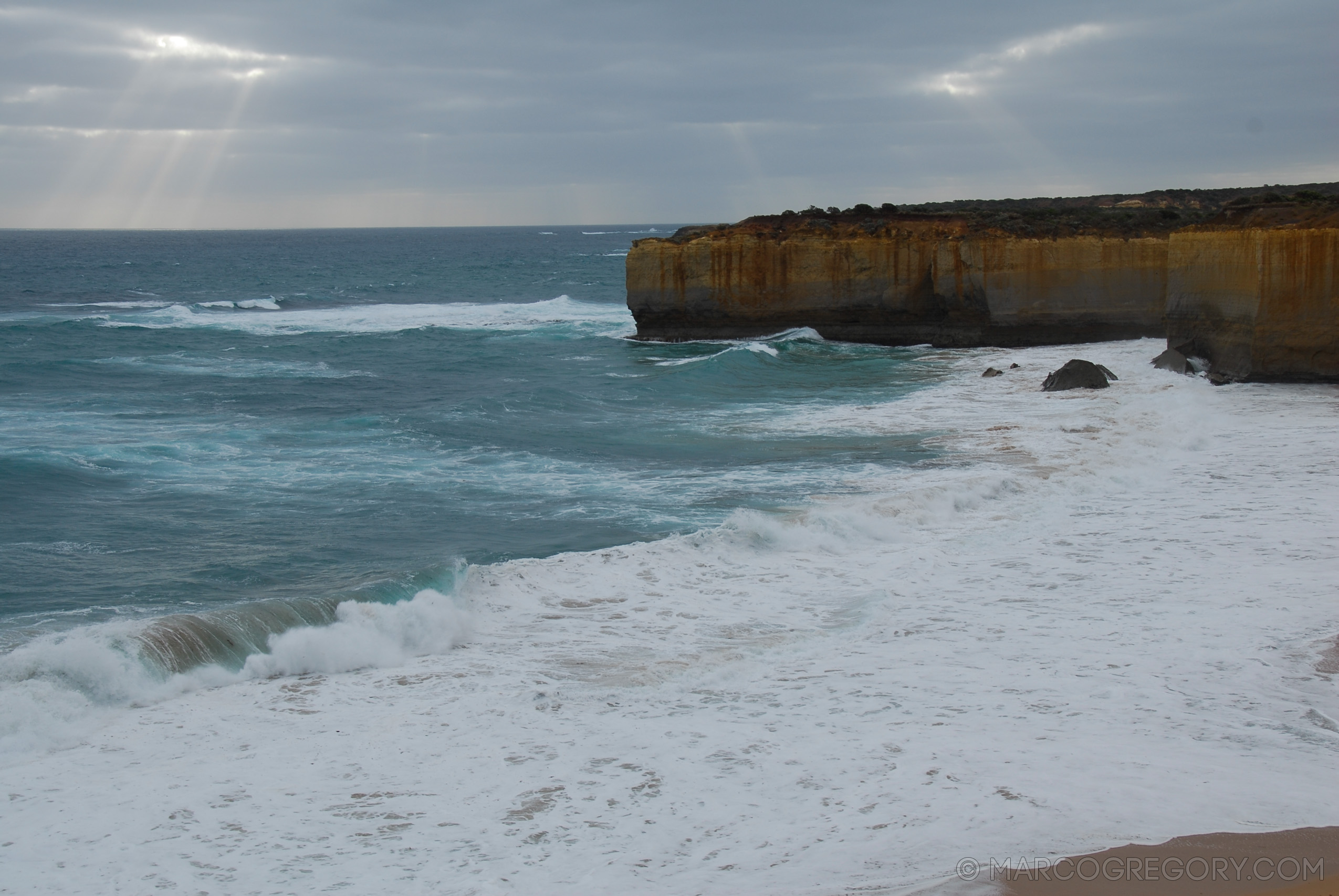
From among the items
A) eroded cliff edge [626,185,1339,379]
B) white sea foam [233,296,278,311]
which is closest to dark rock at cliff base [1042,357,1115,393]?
eroded cliff edge [626,185,1339,379]

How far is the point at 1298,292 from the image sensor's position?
19312 millimetres

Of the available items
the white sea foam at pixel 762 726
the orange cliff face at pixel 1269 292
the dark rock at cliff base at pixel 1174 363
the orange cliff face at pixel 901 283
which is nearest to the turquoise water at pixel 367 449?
the orange cliff face at pixel 901 283

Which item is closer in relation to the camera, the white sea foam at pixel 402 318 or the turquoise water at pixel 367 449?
the turquoise water at pixel 367 449

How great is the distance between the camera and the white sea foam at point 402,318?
130 ft

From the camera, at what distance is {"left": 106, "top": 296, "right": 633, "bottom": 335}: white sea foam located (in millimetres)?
39656

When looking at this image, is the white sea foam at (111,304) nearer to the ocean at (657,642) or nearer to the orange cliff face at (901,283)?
the orange cliff face at (901,283)

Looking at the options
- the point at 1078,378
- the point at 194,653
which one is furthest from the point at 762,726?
the point at 1078,378

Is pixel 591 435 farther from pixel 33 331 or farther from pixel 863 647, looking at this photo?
pixel 33 331

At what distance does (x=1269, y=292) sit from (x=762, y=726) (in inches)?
664

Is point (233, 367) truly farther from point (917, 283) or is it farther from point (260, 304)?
point (260, 304)

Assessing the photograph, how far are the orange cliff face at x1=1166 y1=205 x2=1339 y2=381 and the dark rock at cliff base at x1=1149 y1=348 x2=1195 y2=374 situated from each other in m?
0.52

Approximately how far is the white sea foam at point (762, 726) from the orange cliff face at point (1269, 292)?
973 centimetres

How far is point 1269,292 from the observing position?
19578 millimetres

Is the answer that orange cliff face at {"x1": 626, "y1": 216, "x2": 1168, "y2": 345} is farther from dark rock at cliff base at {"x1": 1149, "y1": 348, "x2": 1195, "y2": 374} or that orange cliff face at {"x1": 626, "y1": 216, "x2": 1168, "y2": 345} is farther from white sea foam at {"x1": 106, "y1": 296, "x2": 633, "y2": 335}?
dark rock at cliff base at {"x1": 1149, "y1": 348, "x2": 1195, "y2": 374}
